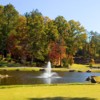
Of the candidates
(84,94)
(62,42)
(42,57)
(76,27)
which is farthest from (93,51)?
(84,94)

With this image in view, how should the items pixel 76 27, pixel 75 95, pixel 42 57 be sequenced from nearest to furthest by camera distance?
pixel 75 95
pixel 42 57
pixel 76 27

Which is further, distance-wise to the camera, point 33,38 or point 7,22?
point 7,22

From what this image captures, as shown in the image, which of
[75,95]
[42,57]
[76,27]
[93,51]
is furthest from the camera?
[93,51]

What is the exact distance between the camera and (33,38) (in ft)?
252

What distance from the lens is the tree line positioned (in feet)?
249

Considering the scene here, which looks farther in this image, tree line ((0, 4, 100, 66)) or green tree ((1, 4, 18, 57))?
green tree ((1, 4, 18, 57))

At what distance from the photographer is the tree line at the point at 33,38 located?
76000mm

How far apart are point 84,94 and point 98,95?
0.75 metres

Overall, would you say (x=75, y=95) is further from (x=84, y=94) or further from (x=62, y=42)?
(x=62, y=42)

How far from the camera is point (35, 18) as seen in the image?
7769cm

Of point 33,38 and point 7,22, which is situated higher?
point 7,22

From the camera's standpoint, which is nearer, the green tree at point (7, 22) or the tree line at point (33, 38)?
the tree line at point (33, 38)

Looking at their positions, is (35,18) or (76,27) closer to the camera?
(35,18)

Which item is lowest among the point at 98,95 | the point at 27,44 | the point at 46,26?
the point at 98,95
